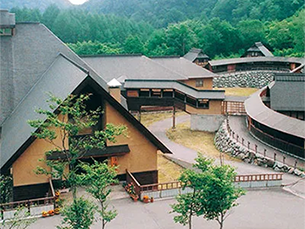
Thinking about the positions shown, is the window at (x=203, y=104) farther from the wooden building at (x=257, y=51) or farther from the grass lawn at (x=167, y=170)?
the wooden building at (x=257, y=51)

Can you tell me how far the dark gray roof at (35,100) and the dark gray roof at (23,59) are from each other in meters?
0.53

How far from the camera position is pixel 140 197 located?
57.1 ft

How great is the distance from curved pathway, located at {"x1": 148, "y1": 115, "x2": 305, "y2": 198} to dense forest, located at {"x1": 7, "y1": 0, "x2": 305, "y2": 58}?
37829 mm

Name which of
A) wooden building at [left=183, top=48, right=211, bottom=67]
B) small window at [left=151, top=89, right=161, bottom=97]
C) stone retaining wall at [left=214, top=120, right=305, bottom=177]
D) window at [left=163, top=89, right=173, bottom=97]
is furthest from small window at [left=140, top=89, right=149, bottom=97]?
wooden building at [left=183, top=48, right=211, bottom=67]

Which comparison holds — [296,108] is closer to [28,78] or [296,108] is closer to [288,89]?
[288,89]

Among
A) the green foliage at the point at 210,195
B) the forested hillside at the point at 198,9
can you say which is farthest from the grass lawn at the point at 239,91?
the forested hillside at the point at 198,9

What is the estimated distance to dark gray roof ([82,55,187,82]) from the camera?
39.7m

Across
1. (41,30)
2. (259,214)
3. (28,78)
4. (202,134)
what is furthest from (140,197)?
(202,134)

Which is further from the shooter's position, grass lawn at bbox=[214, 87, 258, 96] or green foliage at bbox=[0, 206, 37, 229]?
grass lawn at bbox=[214, 87, 258, 96]

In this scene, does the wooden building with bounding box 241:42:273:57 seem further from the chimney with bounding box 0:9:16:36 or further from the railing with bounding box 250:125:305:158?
the chimney with bounding box 0:9:16:36

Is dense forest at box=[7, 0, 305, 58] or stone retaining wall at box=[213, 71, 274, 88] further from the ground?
dense forest at box=[7, 0, 305, 58]

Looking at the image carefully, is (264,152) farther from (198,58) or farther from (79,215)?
(198,58)

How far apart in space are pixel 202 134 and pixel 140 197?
51.2 ft

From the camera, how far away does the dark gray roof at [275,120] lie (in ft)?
72.7
